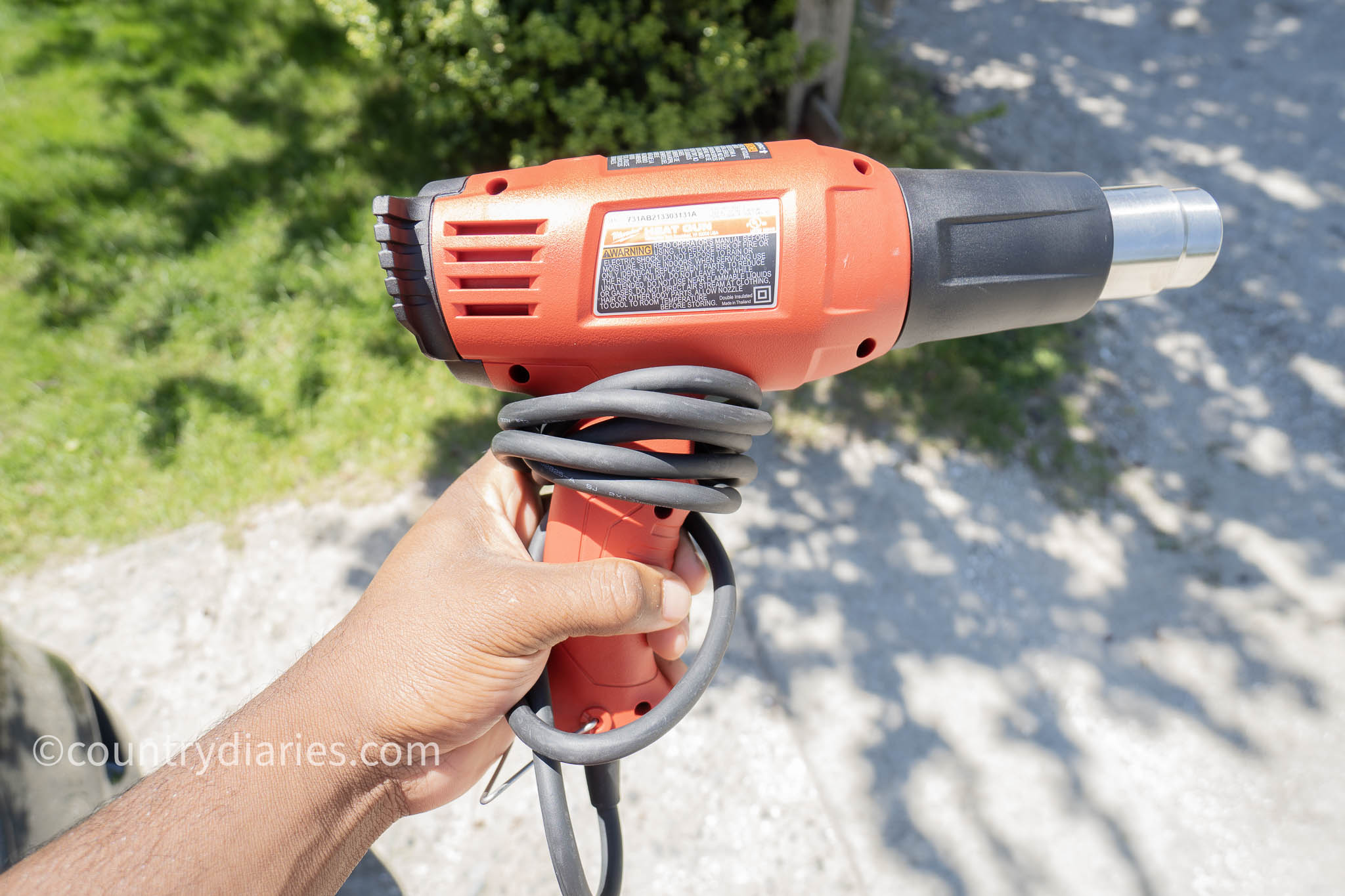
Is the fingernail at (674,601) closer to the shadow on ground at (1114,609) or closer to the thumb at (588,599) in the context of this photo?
the thumb at (588,599)

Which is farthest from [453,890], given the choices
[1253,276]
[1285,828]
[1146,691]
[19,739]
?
[1253,276]

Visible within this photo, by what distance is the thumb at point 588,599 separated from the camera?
4.45 ft

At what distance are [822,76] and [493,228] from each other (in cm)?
322

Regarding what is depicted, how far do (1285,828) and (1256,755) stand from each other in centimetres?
24

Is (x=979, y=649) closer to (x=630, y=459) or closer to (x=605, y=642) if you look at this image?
(x=605, y=642)

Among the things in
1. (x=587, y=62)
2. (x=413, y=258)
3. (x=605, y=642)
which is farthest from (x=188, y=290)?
(x=605, y=642)

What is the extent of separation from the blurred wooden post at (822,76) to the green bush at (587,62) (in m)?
0.11

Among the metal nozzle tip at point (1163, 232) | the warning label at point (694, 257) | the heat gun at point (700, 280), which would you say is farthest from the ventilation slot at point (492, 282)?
the metal nozzle tip at point (1163, 232)

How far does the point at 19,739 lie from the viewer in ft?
5.65

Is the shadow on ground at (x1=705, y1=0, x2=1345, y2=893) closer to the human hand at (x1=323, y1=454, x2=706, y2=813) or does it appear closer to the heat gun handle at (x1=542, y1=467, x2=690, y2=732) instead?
the heat gun handle at (x1=542, y1=467, x2=690, y2=732)

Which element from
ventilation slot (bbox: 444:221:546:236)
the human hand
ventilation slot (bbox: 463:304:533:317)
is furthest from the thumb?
ventilation slot (bbox: 444:221:546:236)

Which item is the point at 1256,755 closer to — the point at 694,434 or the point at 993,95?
the point at 694,434

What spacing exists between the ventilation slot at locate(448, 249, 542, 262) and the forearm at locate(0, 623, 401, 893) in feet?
2.59

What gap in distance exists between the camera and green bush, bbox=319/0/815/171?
129 inches
